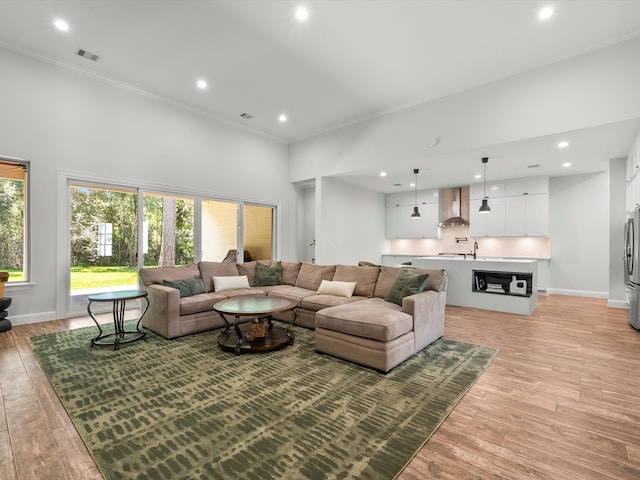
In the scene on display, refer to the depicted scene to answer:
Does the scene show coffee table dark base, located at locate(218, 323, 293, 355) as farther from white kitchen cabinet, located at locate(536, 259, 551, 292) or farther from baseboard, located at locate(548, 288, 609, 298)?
baseboard, located at locate(548, 288, 609, 298)

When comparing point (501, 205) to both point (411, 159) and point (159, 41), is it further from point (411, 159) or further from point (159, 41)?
point (159, 41)

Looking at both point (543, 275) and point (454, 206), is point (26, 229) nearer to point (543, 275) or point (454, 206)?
point (454, 206)

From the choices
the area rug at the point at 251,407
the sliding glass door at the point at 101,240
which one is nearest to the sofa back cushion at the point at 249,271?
the area rug at the point at 251,407

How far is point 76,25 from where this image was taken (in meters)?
3.80

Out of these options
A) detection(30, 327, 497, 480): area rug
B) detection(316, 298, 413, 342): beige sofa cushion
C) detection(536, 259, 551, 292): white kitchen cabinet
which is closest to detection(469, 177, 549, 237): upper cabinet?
detection(536, 259, 551, 292): white kitchen cabinet

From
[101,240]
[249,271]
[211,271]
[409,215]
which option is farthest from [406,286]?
[409,215]

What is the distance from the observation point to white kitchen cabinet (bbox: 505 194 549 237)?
22.7ft

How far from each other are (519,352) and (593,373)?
0.64m

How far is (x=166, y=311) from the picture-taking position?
12.2ft

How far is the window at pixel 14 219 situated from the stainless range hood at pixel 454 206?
28.0 feet

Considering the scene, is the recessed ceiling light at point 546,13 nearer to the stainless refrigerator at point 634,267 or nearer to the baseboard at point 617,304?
the stainless refrigerator at point 634,267

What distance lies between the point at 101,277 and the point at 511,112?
7.22 m

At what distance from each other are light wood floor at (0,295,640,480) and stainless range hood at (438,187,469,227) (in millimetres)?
4652

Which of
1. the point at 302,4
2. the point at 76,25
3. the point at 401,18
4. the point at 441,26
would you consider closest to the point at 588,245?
the point at 441,26
